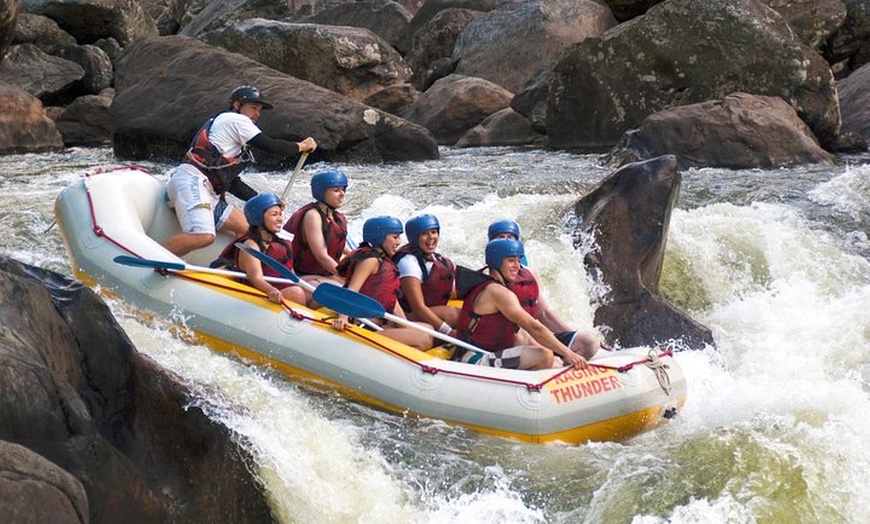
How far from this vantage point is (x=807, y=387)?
773 cm

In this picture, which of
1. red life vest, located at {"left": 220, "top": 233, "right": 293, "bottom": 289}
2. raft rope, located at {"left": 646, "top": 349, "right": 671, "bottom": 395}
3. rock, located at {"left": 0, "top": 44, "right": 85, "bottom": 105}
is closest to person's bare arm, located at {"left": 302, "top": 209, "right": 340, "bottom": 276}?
red life vest, located at {"left": 220, "top": 233, "right": 293, "bottom": 289}

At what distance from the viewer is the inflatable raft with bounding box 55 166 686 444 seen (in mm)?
6785

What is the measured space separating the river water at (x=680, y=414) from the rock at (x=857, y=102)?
4729 millimetres

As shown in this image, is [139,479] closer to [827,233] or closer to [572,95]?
[827,233]

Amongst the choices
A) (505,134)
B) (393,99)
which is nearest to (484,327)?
(505,134)

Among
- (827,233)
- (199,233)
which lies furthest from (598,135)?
(199,233)

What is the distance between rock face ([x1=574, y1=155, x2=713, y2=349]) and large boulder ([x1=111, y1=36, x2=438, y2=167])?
4852 millimetres

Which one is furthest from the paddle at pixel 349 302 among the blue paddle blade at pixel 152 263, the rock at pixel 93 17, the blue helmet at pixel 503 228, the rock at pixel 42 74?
the rock at pixel 93 17

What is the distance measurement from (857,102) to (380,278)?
1191 centimetres

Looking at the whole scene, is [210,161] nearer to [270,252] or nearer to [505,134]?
[270,252]

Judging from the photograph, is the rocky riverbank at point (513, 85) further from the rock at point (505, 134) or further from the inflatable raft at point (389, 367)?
the inflatable raft at point (389, 367)

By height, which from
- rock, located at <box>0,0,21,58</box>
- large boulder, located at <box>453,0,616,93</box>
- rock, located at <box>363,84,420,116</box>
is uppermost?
rock, located at <box>0,0,21,58</box>

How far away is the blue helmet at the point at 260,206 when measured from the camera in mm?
7703

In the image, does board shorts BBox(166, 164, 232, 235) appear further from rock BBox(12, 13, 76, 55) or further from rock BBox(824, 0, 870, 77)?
rock BBox(12, 13, 76, 55)
